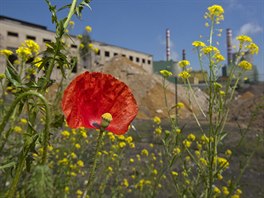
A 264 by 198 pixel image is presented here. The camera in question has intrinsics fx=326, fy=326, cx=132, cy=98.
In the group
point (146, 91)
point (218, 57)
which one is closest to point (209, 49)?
point (218, 57)

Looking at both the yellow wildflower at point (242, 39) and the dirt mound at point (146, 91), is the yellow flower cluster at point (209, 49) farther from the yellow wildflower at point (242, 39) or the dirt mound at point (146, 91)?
the dirt mound at point (146, 91)

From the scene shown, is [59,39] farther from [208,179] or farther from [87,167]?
[87,167]

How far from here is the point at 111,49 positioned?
44.9 meters

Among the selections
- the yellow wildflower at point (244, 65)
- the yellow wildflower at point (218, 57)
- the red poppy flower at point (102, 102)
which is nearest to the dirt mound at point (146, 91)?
the yellow wildflower at point (244, 65)

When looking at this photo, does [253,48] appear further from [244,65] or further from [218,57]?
[218,57]

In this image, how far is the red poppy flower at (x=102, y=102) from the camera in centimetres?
75

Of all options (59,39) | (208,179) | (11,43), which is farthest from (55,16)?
(11,43)

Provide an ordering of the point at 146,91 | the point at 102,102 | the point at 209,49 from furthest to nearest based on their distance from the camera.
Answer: the point at 146,91
the point at 209,49
the point at 102,102

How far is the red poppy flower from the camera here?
0.75m

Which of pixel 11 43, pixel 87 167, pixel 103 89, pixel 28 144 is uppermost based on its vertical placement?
pixel 11 43

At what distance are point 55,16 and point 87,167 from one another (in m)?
3.71

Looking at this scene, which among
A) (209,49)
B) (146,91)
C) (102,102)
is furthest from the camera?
(146,91)

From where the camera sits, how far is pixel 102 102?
0.80m

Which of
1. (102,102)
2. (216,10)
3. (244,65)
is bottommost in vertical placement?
(102,102)
